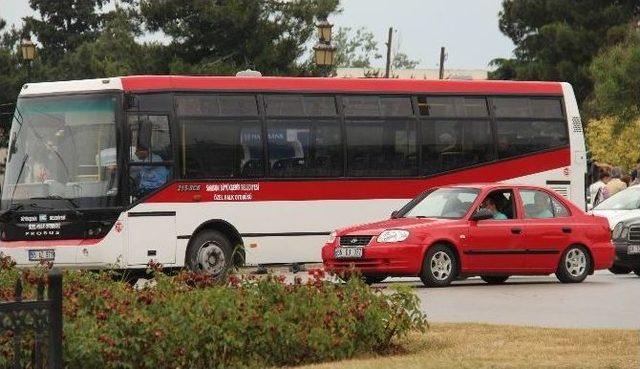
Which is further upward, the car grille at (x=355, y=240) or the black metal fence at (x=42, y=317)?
the car grille at (x=355, y=240)

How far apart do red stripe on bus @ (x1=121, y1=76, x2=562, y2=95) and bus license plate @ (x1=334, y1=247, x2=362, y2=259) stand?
4203 millimetres

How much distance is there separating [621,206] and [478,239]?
8138mm

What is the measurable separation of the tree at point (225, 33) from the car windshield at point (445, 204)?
33.1 metres

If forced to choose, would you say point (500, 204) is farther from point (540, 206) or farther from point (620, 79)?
point (620, 79)

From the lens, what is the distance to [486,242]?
24.3 meters

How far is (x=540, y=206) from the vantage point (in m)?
25.3

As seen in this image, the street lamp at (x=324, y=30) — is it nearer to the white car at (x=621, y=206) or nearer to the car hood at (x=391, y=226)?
the white car at (x=621, y=206)

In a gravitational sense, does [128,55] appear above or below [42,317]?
A: above

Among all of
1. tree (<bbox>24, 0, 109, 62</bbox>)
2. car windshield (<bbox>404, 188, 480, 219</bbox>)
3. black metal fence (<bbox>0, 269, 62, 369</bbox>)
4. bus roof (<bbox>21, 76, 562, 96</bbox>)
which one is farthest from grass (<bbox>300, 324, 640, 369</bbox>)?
tree (<bbox>24, 0, 109, 62</bbox>)

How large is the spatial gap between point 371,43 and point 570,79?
60560mm

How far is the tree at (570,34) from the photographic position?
74.4m

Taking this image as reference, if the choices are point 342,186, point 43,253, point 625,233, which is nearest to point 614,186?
point 625,233

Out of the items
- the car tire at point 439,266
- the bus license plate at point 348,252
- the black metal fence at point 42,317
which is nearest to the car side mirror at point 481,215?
the car tire at point 439,266

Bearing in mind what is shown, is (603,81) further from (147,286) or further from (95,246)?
(147,286)
